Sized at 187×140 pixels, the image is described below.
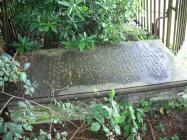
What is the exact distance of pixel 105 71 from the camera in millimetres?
2881

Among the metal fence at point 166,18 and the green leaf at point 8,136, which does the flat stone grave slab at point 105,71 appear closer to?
the metal fence at point 166,18

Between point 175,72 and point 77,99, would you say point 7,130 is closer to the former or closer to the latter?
point 77,99

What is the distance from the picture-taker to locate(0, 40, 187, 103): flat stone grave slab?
2628mm

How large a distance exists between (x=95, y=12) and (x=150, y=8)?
0.93 m

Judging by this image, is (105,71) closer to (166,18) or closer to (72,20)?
(72,20)

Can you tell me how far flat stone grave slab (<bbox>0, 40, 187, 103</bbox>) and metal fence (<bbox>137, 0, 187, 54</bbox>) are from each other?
17.3 inches

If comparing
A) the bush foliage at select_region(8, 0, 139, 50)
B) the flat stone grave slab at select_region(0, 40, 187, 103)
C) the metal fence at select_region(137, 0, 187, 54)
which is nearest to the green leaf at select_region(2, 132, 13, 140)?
the flat stone grave slab at select_region(0, 40, 187, 103)

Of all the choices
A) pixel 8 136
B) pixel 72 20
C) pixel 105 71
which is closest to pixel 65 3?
pixel 72 20

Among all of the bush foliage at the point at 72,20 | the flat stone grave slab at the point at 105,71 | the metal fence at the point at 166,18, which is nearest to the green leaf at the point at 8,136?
the flat stone grave slab at the point at 105,71

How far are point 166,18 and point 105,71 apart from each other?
1359 millimetres

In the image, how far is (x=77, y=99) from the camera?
8.48 ft

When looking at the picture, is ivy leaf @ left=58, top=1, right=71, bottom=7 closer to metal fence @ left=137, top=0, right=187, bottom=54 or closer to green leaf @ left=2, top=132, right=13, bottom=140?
metal fence @ left=137, top=0, right=187, bottom=54

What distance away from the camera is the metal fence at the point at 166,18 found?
3.57 meters

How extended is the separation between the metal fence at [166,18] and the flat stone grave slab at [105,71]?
440 mm
